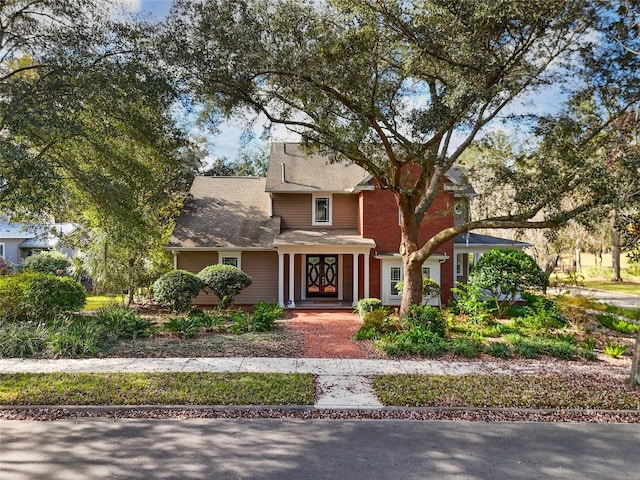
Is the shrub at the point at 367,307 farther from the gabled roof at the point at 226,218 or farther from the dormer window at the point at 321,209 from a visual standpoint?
the dormer window at the point at 321,209

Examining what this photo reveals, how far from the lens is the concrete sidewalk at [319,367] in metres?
8.48

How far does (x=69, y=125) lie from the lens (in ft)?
28.7

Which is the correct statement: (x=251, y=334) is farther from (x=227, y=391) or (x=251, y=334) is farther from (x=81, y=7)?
(x=81, y=7)

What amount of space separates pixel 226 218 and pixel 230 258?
2213 millimetres

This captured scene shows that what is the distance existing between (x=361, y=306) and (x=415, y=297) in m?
2.53

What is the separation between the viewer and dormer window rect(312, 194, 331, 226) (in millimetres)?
19656

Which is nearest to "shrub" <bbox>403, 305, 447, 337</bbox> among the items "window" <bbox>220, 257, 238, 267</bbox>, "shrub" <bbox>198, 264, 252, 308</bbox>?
"shrub" <bbox>198, 264, 252, 308</bbox>

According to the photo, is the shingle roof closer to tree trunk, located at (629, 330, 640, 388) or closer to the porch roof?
the porch roof

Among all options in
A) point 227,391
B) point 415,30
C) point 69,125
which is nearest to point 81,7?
point 69,125

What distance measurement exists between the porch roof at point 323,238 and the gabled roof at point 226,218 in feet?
2.49

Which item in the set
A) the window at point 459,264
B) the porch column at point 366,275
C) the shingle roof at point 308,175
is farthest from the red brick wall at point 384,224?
the window at point 459,264

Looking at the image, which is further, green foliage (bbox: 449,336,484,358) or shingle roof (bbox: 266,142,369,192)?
shingle roof (bbox: 266,142,369,192)

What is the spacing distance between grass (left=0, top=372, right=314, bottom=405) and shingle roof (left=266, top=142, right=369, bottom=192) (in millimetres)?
11965

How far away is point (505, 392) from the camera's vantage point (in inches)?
290
